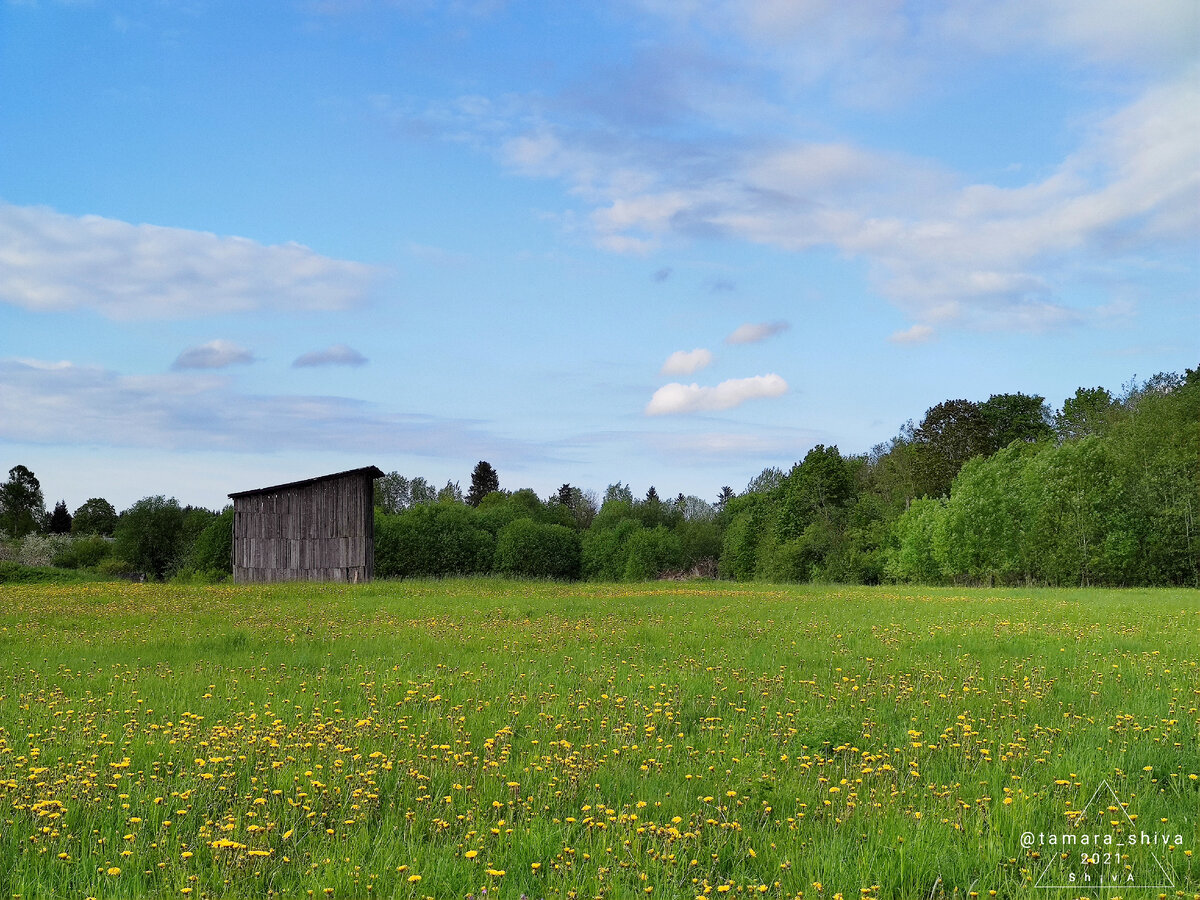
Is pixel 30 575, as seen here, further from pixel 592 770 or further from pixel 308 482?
pixel 592 770

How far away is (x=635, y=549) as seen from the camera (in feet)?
321

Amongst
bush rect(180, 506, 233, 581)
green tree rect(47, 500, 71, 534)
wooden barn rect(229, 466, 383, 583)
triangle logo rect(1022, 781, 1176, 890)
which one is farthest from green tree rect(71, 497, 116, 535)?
triangle logo rect(1022, 781, 1176, 890)

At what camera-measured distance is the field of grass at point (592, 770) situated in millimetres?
5707

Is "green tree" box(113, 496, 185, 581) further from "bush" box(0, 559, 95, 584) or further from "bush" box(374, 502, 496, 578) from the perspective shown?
"bush" box(0, 559, 95, 584)

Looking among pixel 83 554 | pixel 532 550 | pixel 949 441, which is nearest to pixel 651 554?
pixel 532 550

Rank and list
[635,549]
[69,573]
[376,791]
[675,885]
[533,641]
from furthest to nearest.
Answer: [635,549]
[69,573]
[533,641]
[376,791]
[675,885]

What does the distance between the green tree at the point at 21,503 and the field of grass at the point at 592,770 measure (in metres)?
125

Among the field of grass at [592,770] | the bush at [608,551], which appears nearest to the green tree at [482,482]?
the bush at [608,551]

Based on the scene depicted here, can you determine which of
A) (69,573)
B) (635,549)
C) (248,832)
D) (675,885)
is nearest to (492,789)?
(248,832)

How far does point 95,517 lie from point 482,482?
2522 inches

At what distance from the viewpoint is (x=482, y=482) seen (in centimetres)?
13912

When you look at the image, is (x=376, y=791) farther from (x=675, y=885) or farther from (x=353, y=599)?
(x=353, y=599)

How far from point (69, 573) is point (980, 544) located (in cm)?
5893

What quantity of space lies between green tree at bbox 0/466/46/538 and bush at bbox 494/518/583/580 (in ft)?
239
